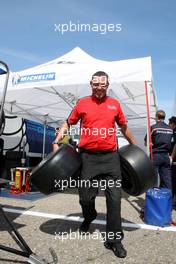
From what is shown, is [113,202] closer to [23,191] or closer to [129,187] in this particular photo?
[129,187]

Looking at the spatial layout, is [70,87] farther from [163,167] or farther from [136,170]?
[136,170]

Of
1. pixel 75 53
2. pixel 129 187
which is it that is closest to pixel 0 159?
pixel 75 53

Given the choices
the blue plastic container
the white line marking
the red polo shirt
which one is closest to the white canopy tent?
the blue plastic container

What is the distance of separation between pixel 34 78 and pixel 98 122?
12.8 ft

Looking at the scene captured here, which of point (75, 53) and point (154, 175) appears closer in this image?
point (154, 175)

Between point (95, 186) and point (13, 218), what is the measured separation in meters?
1.71

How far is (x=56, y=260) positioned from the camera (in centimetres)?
312

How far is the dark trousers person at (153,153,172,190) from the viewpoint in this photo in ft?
18.5

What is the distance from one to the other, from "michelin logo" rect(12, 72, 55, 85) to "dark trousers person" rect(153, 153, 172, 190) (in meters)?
2.85

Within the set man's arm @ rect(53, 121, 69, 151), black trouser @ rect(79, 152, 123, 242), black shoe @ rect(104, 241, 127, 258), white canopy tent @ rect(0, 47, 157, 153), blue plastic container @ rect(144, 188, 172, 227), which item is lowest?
black shoe @ rect(104, 241, 127, 258)

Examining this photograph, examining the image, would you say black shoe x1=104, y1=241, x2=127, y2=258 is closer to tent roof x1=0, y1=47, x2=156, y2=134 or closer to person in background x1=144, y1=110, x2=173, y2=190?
person in background x1=144, y1=110, x2=173, y2=190

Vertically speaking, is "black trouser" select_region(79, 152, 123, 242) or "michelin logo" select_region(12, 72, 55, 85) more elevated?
"michelin logo" select_region(12, 72, 55, 85)

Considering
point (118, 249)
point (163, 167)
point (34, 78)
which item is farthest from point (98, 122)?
point (34, 78)

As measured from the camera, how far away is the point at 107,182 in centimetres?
378
